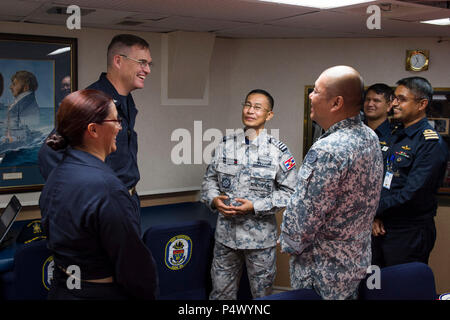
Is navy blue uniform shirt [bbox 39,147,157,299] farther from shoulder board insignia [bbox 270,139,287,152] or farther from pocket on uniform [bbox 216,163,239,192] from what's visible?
shoulder board insignia [bbox 270,139,287,152]

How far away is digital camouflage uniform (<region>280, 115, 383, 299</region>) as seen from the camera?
1.74 metres

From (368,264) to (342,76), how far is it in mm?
825

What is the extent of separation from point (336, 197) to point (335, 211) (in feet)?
0.21

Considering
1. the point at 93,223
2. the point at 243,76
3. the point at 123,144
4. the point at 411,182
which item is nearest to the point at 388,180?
the point at 411,182

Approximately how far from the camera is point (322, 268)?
1870mm

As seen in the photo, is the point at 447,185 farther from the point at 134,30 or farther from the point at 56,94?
the point at 56,94

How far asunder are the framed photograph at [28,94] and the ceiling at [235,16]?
197mm

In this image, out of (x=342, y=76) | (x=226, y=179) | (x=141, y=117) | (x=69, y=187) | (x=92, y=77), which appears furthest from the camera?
(x=141, y=117)

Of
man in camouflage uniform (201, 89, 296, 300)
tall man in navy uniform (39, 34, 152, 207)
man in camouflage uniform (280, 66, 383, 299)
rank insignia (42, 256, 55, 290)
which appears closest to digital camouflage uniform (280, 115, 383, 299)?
man in camouflage uniform (280, 66, 383, 299)

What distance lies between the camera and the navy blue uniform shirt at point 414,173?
2586mm

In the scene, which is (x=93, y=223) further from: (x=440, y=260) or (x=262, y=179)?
(x=440, y=260)

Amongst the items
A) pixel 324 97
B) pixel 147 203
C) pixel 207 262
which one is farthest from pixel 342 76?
pixel 147 203

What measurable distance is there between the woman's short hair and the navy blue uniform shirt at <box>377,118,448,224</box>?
1859 millimetres

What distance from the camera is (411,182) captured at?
8.52ft
